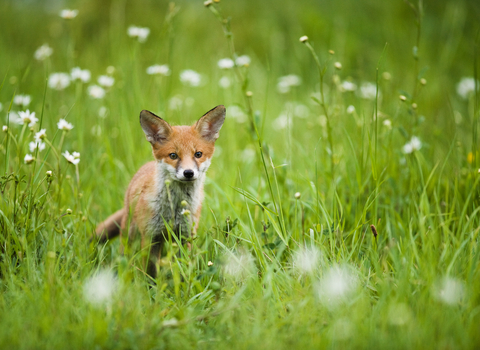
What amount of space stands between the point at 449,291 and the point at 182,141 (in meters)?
2.22

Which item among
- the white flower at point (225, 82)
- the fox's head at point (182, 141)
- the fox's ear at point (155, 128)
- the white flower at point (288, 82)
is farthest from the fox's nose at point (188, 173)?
the white flower at point (225, 82)

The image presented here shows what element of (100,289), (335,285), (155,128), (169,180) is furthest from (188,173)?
(335,285)

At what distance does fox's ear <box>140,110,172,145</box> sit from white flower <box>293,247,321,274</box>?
1.53 metres

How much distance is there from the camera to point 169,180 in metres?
3.14

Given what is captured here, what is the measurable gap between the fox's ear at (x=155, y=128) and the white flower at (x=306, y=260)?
1.53 m

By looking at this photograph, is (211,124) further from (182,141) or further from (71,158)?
(71,158)

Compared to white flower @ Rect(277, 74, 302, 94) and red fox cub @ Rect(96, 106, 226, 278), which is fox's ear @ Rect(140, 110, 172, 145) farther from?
white flower @ Rect(277, 74, 302, 94)

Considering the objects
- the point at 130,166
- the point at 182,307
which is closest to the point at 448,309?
the point at 182,307

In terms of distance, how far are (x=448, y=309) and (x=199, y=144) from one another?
218 cm

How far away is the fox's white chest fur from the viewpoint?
10.6ft

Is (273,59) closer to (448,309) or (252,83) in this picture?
(252,83)

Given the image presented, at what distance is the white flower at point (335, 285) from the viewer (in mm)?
2246

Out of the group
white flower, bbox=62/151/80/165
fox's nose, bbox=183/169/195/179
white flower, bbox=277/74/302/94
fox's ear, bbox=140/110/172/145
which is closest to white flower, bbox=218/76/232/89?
white flower, bbox=277/74/302/94

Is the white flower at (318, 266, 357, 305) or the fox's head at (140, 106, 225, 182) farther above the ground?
the fox's head at (140, 106, 225, 182)
